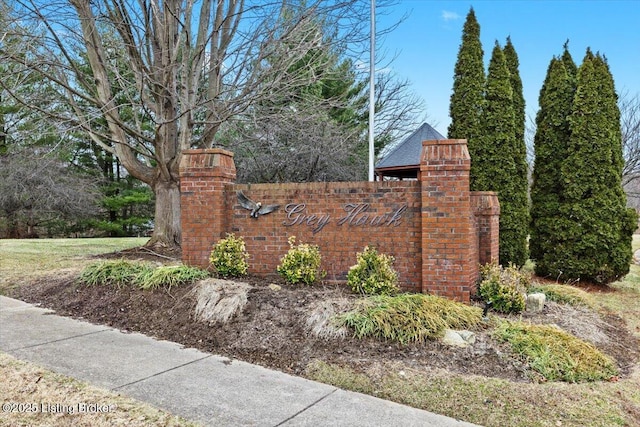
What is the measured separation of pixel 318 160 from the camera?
48.4ft

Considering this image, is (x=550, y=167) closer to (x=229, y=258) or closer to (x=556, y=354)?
(x=556, y=354)

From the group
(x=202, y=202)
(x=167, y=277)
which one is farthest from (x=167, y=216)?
(x=167, y=277)

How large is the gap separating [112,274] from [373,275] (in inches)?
152

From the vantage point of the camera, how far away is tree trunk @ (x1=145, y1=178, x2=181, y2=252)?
10.1 meters

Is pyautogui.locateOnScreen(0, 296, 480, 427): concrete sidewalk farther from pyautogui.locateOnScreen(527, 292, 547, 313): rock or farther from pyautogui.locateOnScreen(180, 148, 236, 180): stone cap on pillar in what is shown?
pyautogui.locateOnScreen(527, 292, 547, 313): rock

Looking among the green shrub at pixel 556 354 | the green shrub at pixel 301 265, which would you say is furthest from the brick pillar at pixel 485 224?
the green shrub at pixel 301 265

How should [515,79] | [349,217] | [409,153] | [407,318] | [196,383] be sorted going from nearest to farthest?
[196,383] → [407,318] → [349,217] → [515,79] → [409,153]

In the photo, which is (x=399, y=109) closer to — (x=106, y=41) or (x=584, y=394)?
(x=106, y=41)

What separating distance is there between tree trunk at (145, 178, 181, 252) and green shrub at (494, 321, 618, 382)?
7.79m

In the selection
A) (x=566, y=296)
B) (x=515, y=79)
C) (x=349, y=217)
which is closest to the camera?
(x=349, y=217)

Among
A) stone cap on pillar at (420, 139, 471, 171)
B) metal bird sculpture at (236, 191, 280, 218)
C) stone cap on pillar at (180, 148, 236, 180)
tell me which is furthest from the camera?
stone cap on pillar at (180, 148, 236, 180)

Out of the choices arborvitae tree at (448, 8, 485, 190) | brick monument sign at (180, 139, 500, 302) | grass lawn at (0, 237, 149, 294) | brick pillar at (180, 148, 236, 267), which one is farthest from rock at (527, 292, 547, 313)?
grass lawn at (0, 237, 149, 294)

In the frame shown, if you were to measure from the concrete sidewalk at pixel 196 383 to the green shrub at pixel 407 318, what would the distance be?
3.57 feet

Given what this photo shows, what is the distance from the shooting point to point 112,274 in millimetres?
6422
